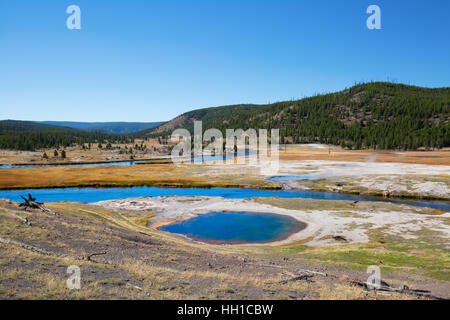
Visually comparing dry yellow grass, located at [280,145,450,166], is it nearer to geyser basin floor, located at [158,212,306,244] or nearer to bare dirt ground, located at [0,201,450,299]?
geyser basin floor, located at [158,212,306,244]

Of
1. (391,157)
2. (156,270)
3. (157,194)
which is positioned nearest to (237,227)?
(156,270)

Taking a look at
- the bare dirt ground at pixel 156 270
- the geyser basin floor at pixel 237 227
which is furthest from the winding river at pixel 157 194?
the bare dirt ground at pixel 156 270

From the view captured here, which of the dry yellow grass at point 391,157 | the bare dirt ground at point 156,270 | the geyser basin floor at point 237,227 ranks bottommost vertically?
the geyser basin floor at point 237,227

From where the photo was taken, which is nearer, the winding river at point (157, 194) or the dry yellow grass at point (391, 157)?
the winding river at point (157, 194)

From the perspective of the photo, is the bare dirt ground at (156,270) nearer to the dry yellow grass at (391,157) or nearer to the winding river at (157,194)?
the winding river at (157,194)
